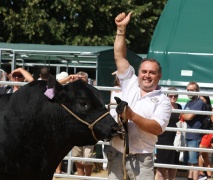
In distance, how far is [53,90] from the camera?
5.82 m

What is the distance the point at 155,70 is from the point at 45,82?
104 centimetres

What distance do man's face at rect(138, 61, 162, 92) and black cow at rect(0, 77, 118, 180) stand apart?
42 cm

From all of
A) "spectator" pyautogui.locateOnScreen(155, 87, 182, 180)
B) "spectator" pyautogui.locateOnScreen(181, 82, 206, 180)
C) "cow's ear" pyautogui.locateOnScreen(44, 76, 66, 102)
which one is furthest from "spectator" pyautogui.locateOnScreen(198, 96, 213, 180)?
"cow's ear" pyautogui.locateOnScreen(44, 76, 66, 102)

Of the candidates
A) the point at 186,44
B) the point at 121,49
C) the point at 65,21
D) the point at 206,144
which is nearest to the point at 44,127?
the point at 121,49

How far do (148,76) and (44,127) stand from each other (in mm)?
1057

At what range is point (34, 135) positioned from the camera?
5859mm

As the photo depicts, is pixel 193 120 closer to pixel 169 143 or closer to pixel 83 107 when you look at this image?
pixel 169 143

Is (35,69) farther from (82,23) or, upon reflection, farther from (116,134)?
(116,134)

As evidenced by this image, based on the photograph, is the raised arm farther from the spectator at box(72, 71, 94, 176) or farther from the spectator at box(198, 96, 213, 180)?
the spectator at box(198, 96, 213, 180)

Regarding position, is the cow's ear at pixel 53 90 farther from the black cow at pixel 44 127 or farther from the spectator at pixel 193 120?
the spectator at pixel 193 120

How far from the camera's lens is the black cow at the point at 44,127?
582 centimetres

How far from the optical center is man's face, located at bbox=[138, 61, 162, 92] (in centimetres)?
582

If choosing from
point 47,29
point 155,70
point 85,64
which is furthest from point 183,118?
point 47,29

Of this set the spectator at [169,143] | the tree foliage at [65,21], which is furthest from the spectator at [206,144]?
the tree foliage at [65,21]
